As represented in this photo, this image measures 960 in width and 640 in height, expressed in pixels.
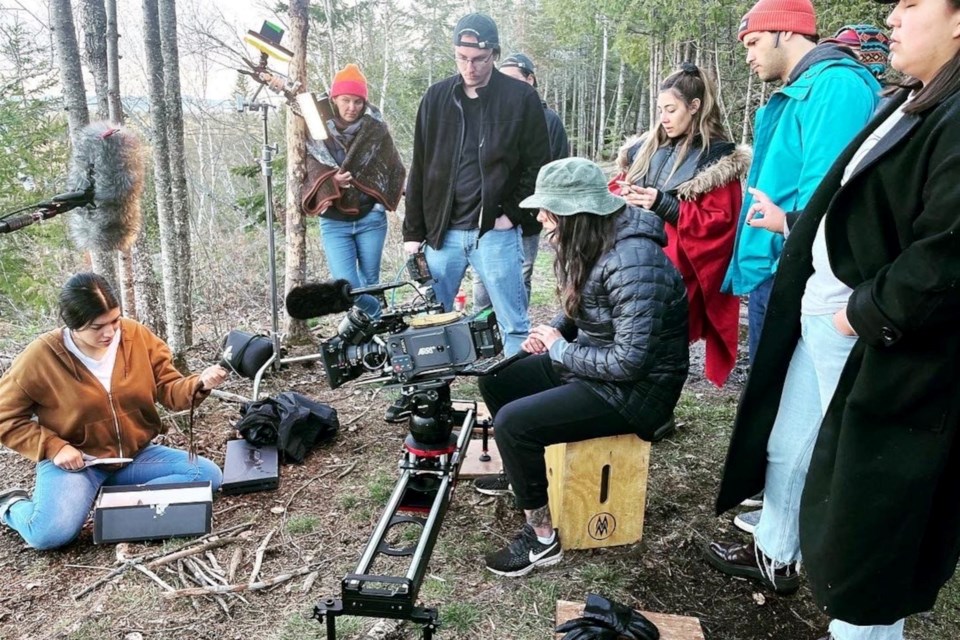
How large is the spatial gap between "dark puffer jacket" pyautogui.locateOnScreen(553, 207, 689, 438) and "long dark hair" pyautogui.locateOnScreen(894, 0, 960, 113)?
1009 mm

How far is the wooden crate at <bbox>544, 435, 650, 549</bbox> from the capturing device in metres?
2.52

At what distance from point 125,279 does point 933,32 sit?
5.57m

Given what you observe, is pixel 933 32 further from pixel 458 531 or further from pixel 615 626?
pixel 458 531

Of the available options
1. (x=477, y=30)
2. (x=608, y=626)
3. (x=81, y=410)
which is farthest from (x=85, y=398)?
Result: (x=477, y=30)

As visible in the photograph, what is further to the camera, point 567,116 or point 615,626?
point 567,116

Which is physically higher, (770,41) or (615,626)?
(770,41)

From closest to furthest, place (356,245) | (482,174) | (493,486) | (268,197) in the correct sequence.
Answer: (493,486), (482,174), (268,197), (356,245)

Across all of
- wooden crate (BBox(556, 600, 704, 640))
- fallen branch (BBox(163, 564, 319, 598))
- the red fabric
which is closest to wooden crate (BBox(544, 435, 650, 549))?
wooden crate (BBox(556, 600, 704, 640))

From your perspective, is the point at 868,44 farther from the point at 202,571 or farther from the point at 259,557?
the point at 202,571

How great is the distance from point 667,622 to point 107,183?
2402 millimetres

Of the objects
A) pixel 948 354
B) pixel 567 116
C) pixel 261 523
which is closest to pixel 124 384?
pixel 261 523

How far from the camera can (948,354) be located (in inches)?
52.6

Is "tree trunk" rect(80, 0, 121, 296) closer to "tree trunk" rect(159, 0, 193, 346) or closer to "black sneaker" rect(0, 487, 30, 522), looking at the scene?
"tree trunk" rect(159, 0, 193, 346)

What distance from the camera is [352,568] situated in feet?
8.39
